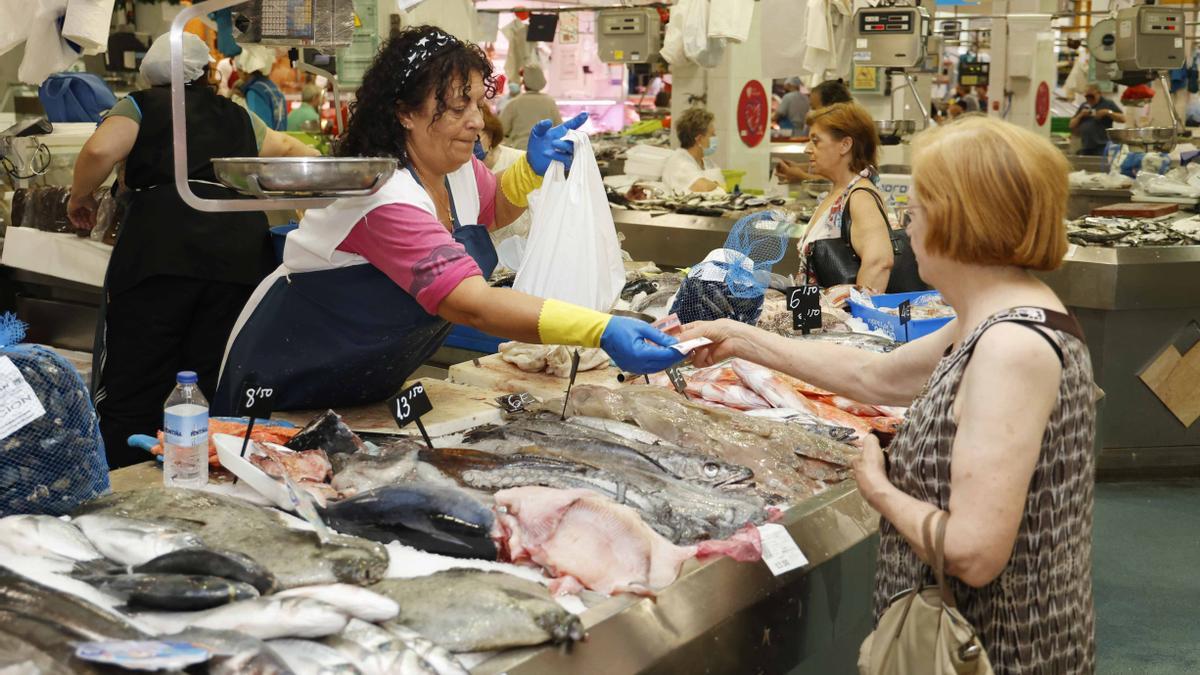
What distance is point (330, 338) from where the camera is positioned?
3.30 metres

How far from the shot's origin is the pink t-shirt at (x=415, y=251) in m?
2.98

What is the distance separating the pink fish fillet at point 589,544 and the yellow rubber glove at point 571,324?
0.51 meters

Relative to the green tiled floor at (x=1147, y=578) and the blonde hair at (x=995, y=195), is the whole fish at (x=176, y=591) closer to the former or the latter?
the blonde hair at (x=995, y=195)

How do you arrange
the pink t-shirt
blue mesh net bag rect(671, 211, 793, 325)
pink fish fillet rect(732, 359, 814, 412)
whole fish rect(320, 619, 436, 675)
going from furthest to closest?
blue mesh net bag rect(671, 211, 793, 325) → pink fish fillet rect(732, 359, 814, 412) → the pink t-shirt → whole fish rect(320, 619, 436, 675)

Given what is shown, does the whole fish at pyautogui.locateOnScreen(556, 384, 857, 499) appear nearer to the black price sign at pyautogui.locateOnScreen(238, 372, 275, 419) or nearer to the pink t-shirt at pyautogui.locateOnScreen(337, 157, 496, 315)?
the pink t-shirt at pyautogui.locateOnScreen(337, 157, 496, 315)

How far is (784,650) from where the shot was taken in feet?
8.50

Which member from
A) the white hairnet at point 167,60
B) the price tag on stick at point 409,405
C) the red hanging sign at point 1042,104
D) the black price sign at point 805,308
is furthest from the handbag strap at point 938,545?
the red hanging sign at point 1042,104

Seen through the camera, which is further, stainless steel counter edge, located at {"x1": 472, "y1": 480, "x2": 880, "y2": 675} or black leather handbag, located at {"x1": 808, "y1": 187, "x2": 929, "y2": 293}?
black leather handbag, located at {"x1": 808, "y1": 187, "x2": 929, "y2": 293}

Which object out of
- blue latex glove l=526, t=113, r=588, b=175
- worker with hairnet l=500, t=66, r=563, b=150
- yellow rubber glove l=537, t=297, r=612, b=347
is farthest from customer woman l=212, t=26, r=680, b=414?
worker with hairnet l=500, t=66, r=563, b=150

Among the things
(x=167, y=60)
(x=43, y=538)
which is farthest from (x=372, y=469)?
(x=167, y=60)

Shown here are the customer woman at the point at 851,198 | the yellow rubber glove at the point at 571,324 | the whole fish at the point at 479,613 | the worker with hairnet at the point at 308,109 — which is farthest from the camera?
the worker with hairnet at the point at 308,109

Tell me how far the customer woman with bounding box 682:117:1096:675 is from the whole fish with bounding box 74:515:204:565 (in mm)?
1206

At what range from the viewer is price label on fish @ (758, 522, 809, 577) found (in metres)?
2.49

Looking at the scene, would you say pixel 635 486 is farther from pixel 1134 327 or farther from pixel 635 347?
pixel 1134 327
